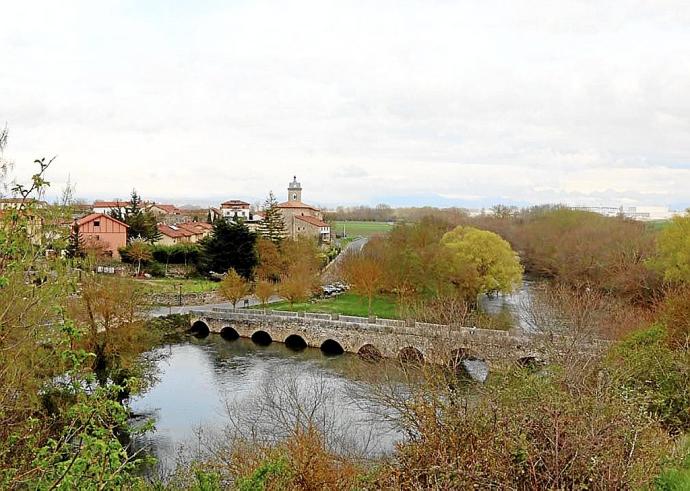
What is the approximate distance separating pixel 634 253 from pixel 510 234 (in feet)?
76.1

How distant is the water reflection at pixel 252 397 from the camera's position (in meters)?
14.9

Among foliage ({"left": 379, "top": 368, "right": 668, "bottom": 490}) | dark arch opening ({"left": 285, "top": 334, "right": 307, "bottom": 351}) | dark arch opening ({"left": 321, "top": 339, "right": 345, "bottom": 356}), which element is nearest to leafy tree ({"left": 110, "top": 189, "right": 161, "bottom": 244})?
dark arch opening ({"left": 285, "top": 334, "right": 307, "bottom": 351})

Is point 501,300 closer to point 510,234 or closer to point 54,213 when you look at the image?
point 510,234

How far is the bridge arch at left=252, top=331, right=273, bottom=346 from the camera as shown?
95.8 feet

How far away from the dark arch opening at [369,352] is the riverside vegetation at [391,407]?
3.18m

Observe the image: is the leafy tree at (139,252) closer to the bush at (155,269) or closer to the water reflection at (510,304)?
the bush at (155,269)

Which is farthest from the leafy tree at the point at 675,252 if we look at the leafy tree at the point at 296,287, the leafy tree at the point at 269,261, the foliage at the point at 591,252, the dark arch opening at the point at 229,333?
the leafy tree at the point at 269,261

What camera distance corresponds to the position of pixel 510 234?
54.5 m

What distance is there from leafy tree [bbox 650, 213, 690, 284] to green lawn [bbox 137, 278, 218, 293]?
77.7 feet

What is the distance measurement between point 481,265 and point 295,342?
968 centimetres

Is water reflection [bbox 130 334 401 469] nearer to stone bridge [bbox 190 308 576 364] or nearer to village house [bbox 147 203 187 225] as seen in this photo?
stone bridge [bbox 190 308 576 364]

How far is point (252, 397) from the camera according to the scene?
19219mm

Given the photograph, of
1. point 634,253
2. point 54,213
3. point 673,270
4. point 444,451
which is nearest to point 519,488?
point 444,451

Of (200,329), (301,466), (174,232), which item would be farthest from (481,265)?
(174,232)
